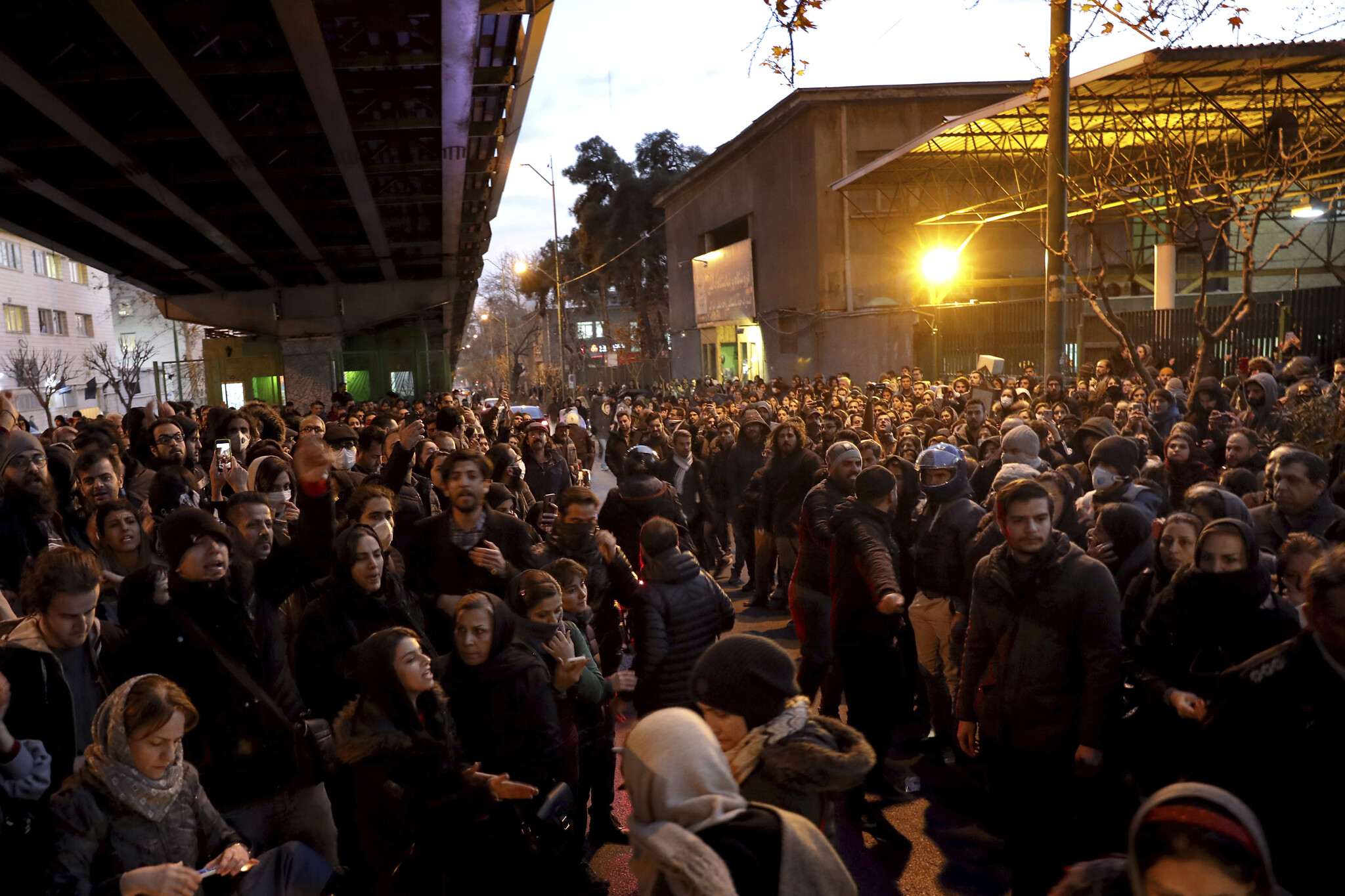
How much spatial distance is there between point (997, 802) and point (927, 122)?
2918 centimetres

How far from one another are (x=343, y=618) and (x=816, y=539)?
2.85 m

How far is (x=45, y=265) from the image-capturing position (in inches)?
2108

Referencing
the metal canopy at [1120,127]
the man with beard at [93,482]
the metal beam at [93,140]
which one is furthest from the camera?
the metal canopy at [1120,127]

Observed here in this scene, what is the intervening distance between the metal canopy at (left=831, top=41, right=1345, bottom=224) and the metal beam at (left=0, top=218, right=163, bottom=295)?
1913 centimetres

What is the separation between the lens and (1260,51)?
17156mm

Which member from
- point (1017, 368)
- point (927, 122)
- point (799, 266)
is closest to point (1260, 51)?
point (1017, 368)

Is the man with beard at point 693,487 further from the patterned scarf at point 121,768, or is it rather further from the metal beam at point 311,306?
the metal beam at point 311,306

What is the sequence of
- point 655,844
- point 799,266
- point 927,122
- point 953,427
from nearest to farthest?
point 655,844, point 953,427, point 927,122, point 799,266

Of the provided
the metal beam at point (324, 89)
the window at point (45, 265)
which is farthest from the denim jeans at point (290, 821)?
the window at point (45, 265)

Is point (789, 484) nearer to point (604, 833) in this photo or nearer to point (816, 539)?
point (816, 539)

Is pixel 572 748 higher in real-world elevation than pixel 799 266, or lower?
lower

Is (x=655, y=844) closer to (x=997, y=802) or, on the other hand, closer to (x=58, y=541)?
(x=997, y=802)

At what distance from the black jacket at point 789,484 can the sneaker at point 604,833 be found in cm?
422

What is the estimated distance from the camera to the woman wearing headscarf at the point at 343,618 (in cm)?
428
